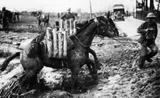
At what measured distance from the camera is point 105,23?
735cm

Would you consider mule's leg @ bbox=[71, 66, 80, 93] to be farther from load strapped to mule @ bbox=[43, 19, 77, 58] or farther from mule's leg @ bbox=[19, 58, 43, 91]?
mule's leg @ bbox=[19, 58, 43, 91]

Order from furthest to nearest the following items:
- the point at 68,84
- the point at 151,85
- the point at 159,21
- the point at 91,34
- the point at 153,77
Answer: the point at 159,21 < the point at 68,84 < the point at 91,34 < the point at 153,77 < the point at 151,85

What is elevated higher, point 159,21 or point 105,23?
point 105,23

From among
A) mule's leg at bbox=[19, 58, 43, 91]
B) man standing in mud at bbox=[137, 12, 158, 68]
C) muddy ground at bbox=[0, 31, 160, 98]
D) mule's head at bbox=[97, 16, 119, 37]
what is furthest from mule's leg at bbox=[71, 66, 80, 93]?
man standing in mud at bbox=[137, 12, 158, 68]

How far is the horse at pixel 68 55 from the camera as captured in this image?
6664mm

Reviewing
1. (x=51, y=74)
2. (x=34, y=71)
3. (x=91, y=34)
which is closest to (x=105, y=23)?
(x=91, y=34)

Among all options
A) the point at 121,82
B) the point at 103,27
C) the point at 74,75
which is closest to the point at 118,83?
the point at 121,82

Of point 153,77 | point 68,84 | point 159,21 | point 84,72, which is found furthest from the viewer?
point 159,21

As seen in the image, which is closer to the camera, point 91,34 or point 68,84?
point 91,34

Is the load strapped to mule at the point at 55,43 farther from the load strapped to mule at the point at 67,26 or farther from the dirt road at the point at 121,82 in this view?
the dirt road at the point at 121,82

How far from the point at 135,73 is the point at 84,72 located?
1.98 meters

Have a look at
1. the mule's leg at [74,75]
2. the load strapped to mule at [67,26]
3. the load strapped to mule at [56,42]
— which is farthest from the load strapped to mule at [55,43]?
the mule's leg at [74,75]

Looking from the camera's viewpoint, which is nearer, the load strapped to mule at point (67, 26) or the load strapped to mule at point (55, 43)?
the load strapped to mule at point (55, 43)

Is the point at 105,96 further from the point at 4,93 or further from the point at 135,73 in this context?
the point at 4,93
